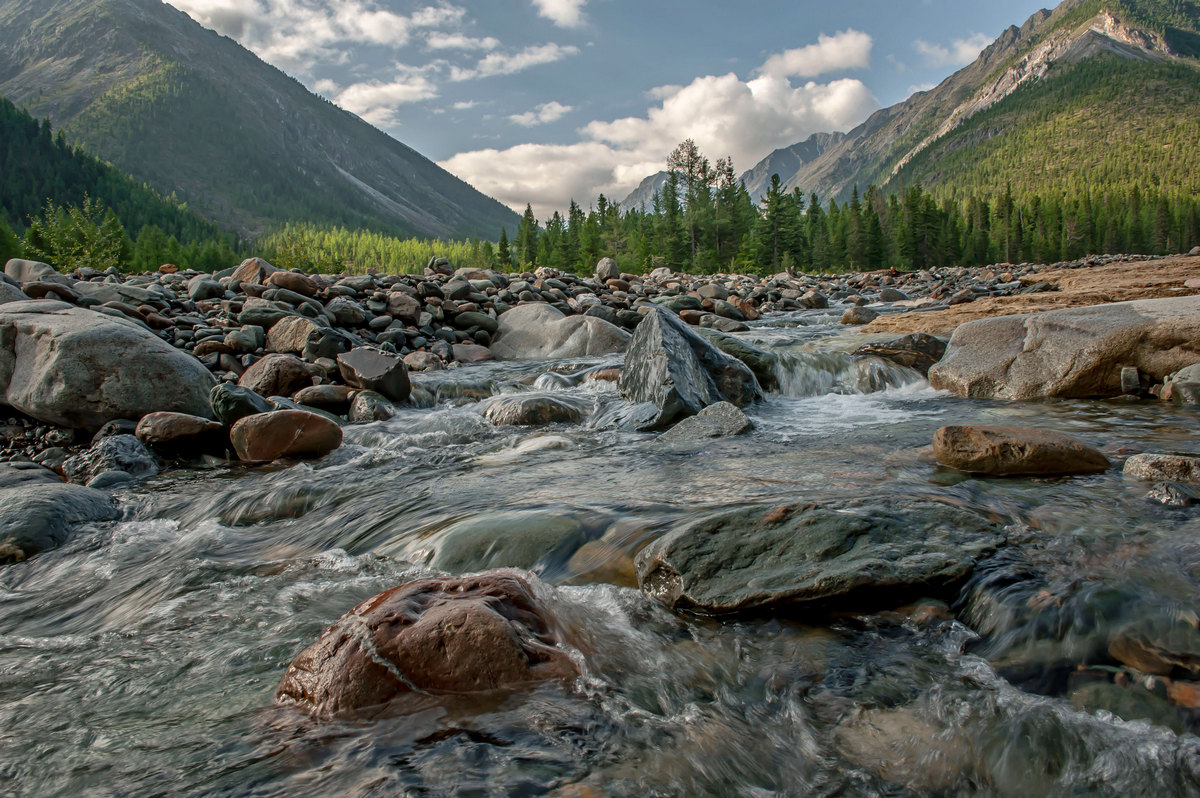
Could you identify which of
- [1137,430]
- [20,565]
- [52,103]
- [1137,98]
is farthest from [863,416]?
[52,103]

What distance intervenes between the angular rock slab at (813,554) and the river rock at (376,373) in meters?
6.87

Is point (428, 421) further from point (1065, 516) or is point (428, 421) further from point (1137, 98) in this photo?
point (1137, 98)

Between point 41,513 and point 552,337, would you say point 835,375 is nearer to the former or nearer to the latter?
point 552,337

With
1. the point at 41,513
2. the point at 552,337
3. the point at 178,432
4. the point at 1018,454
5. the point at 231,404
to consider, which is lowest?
the point at 41,513

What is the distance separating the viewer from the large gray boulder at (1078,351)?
275 inches

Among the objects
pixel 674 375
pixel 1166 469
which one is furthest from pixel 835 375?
pixel 1166 469

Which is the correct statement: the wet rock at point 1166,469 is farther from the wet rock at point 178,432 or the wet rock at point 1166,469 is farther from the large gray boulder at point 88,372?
the large gray boulder at point 88,372

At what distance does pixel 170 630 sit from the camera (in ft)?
10.5

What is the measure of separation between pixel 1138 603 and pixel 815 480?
86.4 inches

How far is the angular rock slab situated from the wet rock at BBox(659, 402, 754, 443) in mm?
3002

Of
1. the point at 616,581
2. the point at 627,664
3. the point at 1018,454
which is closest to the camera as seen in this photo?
the point at 627,664

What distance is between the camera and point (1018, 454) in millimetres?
4469

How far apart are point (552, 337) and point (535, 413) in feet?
19.7

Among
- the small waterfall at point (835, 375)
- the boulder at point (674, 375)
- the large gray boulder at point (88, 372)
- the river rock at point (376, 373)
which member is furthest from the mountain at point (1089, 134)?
the large gray boulder at point (88, 372)
